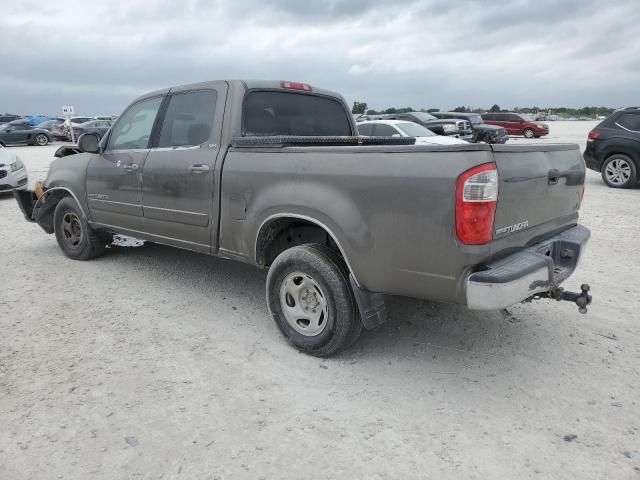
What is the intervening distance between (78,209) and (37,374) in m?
2.69

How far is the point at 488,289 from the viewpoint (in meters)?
2.62

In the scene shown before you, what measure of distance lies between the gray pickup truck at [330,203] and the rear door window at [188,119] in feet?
0.05

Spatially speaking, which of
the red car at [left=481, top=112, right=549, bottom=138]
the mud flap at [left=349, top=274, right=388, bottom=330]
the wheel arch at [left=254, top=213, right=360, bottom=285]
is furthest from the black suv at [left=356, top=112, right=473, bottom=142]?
the mud flap at [left=349, top=274, right=388, bottom=330]

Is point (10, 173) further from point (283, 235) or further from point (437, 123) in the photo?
point (437, 123)

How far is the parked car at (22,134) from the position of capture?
27086mm

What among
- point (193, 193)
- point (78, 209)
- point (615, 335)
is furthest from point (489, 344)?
point (78, 209)

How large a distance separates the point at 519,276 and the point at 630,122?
964 centimetres

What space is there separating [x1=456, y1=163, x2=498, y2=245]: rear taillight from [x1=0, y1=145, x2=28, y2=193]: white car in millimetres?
10042

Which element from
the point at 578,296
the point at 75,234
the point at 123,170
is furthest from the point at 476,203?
the point at 75,234

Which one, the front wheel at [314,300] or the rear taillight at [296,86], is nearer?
the front wheel at [314,300]

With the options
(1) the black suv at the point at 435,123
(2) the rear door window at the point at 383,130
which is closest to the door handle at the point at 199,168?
(2) the rear door window at the point at 383,130

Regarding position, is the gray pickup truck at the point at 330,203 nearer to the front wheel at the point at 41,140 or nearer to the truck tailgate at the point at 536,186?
the truck tailgate at the point at 536,186

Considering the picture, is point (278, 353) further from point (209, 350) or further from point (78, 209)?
point (78, 209)

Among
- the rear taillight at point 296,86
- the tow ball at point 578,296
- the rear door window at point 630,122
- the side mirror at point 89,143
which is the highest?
the rear door window at point 630,122
